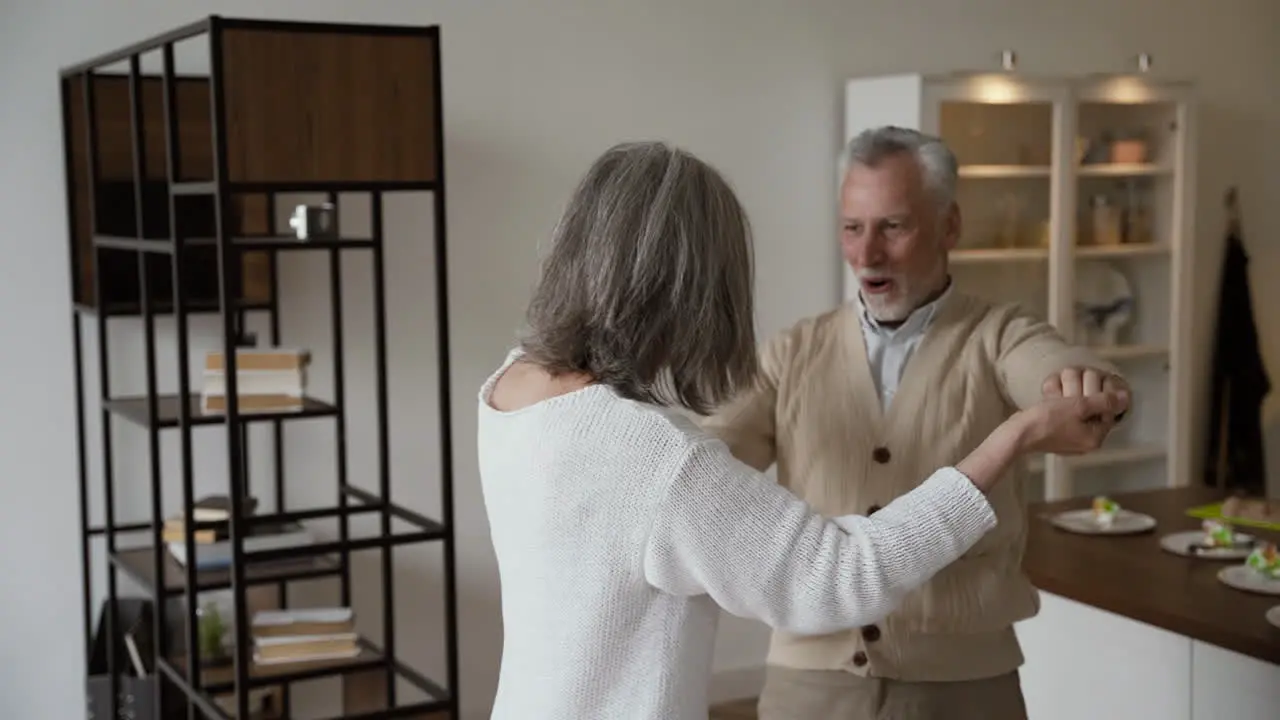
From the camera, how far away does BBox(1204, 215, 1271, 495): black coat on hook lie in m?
6.04

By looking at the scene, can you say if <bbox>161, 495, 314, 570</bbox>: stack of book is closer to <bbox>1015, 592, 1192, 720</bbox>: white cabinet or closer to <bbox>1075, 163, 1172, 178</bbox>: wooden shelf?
<bbox>1015, 592, 1192, 720</bbox>: white cabinet

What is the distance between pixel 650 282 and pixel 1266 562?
182cm

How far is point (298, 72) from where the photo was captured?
3133 mm

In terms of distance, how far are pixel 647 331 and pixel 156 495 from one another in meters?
2.10

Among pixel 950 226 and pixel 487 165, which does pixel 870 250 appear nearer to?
pixel 950 226

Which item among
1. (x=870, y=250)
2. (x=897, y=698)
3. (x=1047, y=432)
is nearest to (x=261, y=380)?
(x=870, y=250)

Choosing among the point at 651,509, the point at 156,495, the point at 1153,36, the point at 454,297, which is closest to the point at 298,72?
the point at 156,495

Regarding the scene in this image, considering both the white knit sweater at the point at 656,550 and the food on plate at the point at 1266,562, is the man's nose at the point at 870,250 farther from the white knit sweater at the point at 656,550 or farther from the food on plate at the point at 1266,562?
the food on plate at the point at 1266,562

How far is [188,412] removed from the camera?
10.6ft

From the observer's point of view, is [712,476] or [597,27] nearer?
[712,476]

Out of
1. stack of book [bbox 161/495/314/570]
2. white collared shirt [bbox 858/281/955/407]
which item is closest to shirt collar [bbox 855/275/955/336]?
white collared shirt [bbox 858/281/955/407]

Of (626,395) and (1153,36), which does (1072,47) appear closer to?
(1153,36)

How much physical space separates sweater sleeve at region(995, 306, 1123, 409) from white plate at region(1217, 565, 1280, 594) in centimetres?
88

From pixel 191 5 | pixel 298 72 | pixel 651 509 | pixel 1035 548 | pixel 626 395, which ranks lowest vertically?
pixel 1035 548
